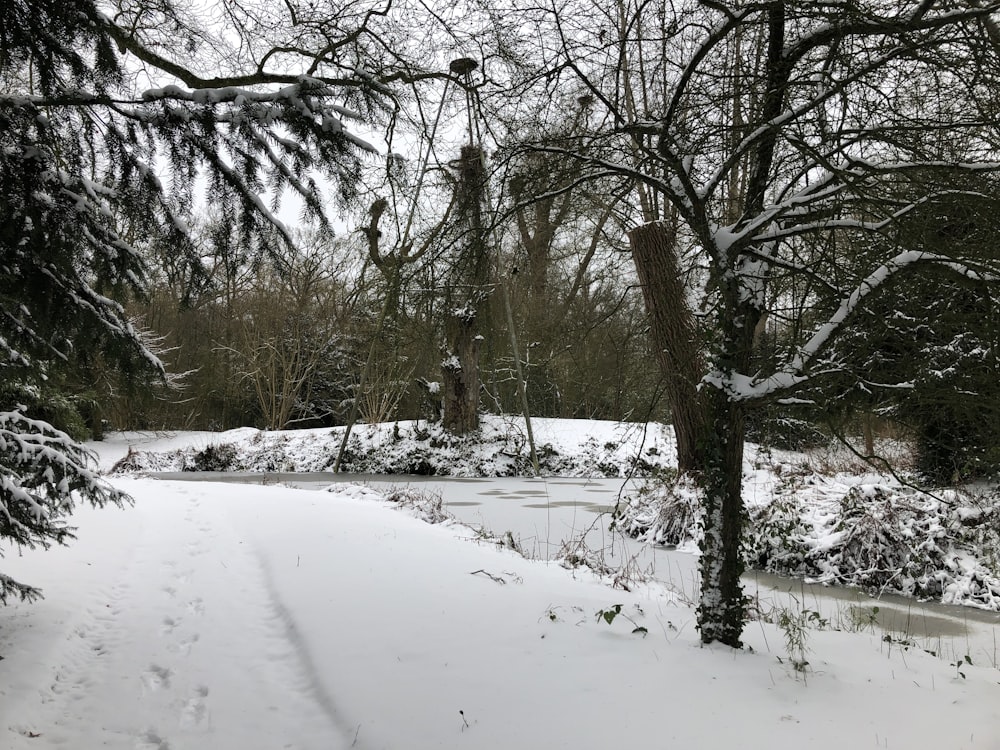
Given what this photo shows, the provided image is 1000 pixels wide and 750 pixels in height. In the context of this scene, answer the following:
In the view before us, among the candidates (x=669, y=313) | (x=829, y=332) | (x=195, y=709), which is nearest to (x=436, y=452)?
(x=669, y=313)

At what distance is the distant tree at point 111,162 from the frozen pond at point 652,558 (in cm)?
236

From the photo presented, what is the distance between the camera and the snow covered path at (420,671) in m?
2.51

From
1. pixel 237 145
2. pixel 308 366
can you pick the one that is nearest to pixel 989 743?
pixel 237 145

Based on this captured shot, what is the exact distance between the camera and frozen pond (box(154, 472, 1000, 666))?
4.32m

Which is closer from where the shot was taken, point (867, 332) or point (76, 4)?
point (76, 4)

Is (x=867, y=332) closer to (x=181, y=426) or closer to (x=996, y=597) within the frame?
(x=996, y=597)

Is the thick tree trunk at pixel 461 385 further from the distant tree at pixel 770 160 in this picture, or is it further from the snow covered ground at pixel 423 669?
the distant tree at pixel 770 160

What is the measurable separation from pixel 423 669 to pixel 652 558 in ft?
13.1

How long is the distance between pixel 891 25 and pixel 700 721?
8.48 feet

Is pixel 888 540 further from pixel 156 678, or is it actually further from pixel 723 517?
pixel 156 678

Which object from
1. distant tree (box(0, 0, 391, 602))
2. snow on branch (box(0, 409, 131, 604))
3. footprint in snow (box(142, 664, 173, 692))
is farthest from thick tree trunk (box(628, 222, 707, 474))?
snow on branch (box(0, 409, 131, 604))

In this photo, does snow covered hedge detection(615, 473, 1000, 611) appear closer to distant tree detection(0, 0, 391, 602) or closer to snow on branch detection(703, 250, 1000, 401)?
snow on branch detection(703, 250, 1000, 401)

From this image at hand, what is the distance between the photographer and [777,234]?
296cm

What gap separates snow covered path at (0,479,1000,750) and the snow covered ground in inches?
0.4
